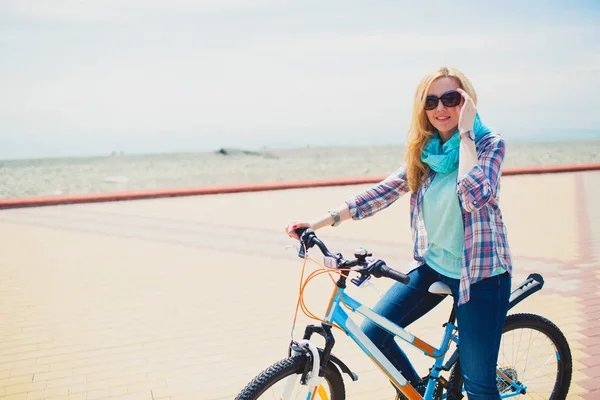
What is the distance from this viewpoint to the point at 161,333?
4.86 m

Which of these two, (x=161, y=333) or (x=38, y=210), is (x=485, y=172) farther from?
(x=38, y=210)

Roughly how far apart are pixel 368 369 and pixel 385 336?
4.73ft

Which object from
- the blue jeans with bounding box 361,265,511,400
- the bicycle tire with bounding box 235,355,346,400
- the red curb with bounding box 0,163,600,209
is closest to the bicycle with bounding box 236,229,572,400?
the bicycle tire with bounding box 235,355,346,400

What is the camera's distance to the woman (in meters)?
2.36

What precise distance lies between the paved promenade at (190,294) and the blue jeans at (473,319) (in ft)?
3.77

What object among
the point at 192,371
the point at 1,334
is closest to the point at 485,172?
the point at 192,371

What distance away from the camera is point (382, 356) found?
106 inches

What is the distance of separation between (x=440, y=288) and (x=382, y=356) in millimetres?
426

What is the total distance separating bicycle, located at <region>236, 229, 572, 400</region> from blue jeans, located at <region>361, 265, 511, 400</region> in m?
0.12

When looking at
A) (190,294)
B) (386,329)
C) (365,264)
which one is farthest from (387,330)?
(190,294)

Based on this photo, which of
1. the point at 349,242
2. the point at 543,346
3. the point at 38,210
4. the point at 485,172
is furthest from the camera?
the point at 38,210

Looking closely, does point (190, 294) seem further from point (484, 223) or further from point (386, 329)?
point (484, 223)

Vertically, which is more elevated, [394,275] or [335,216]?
[335,216]

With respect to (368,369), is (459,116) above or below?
above
